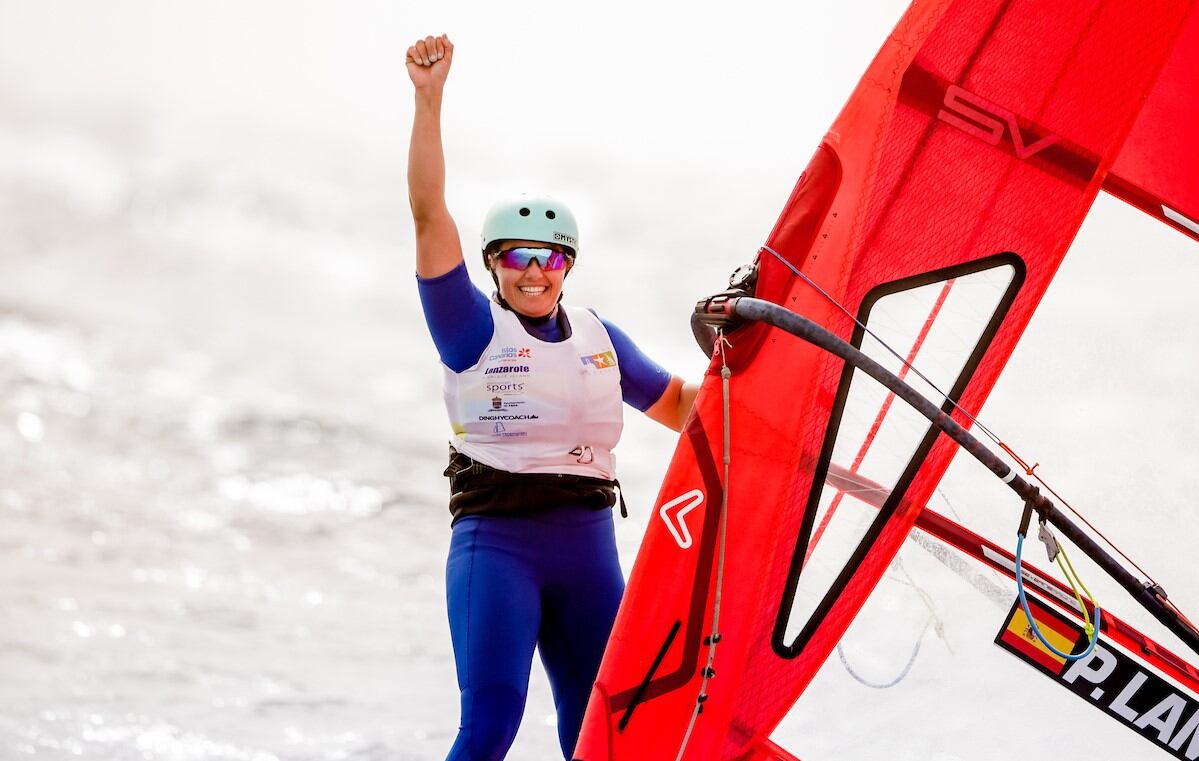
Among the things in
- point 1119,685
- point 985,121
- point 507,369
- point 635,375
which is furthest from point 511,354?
point 1119,685

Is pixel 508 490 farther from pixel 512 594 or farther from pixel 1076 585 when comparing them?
pixel 1076 585

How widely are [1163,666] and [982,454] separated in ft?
2.22

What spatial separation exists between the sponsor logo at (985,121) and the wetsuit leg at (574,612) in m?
1.22

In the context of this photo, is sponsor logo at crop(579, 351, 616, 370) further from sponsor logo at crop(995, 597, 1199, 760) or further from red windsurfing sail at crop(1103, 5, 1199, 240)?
red windsurfing sail at crop(1103, 5, 1199, 240)

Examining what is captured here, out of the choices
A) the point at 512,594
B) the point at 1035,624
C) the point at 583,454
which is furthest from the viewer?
the point at 583,454

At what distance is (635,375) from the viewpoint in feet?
10.4

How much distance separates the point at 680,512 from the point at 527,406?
17.4 inches

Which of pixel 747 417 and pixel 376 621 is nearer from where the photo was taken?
pixel 747 417

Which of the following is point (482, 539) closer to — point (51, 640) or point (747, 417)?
point (747, 417)

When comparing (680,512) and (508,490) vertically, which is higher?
(680,512)

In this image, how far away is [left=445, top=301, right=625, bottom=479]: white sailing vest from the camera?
2842mm

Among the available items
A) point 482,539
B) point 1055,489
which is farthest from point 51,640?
point 1055,489

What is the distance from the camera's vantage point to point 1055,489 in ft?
8.98

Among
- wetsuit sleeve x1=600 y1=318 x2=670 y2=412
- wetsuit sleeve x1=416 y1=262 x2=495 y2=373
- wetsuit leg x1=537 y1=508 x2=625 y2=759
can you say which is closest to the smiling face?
wetsuit sleeve x1=416 y1=262 x2=495 y2=373
